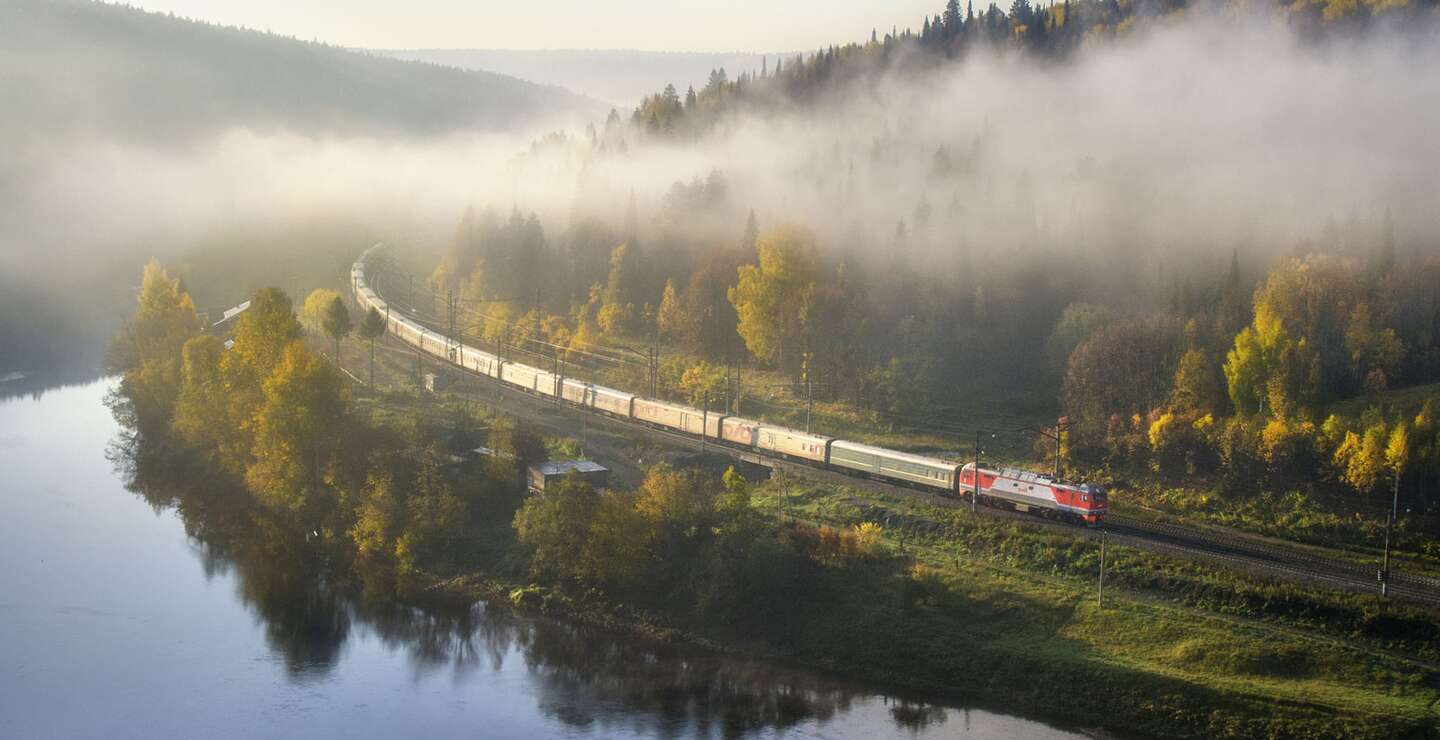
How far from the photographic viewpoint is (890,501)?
153 feet

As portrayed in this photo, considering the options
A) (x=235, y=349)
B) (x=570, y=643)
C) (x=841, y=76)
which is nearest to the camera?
(x=570, y=643)

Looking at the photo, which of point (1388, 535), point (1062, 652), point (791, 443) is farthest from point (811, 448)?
point (1388, 535)

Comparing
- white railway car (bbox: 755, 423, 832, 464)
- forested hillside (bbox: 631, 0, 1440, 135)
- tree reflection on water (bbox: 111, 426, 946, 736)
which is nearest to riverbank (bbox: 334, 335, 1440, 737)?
tree reflection on water (bbox: 111, 426, 946, 736)

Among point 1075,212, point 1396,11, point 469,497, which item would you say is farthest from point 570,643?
point 1396,11

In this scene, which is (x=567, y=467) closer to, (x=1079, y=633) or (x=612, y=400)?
(x=612, y=400)

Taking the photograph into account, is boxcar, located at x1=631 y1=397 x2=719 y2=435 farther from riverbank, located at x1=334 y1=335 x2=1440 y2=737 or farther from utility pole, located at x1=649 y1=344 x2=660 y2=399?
riverbank, located at x1=334 y1=335 x2=1440 y2=737

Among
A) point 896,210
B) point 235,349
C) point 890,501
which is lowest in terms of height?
point 890,501

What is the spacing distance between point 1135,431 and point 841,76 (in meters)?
72.2

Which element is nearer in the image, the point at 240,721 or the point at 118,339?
the point at 240,721

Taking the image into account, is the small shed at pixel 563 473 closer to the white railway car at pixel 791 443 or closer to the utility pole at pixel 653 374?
the white railway car at pixel 791 443

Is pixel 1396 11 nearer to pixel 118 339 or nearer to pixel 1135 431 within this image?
pixel 1135 431

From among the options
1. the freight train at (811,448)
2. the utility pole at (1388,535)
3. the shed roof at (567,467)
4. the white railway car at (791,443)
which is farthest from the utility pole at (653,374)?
the utility pole at (1388,535)

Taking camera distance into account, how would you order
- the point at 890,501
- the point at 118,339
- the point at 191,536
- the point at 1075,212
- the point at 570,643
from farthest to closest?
1. the point at 118,339
2. the point at 1075,212
3. the point at 191,536
4. the point at 890,501
5. the point at 570,643

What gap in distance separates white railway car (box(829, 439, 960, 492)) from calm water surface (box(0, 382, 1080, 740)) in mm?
12844
